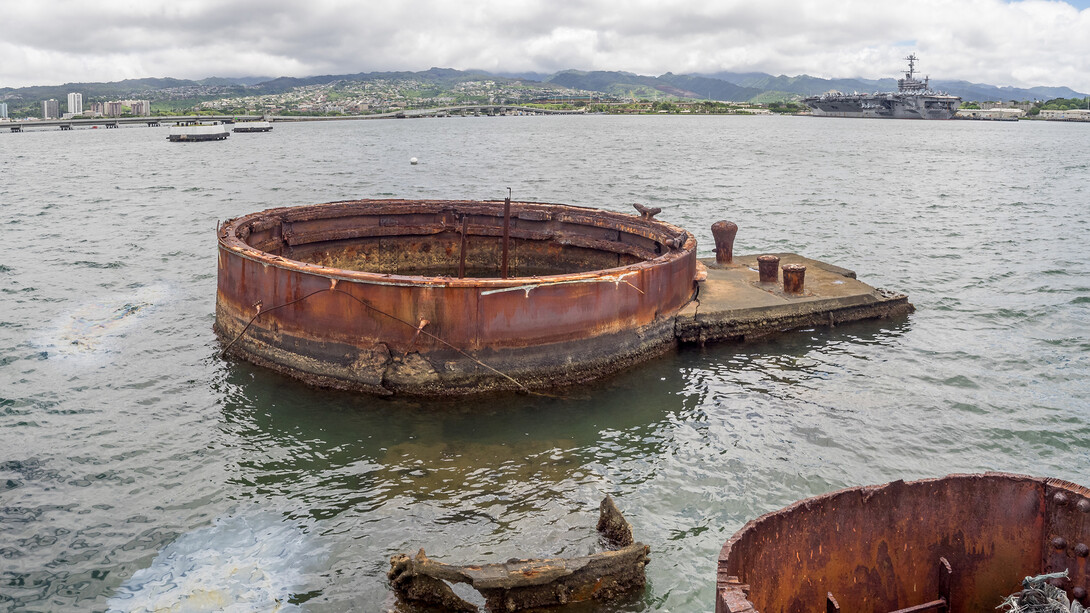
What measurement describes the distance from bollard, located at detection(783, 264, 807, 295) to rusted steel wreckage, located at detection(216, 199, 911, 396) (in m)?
0.04

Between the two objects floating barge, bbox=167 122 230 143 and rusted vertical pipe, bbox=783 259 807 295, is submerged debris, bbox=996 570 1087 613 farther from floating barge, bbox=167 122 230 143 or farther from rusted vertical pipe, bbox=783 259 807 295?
floating barge, bbox=167 122 230 143

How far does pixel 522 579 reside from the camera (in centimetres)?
692

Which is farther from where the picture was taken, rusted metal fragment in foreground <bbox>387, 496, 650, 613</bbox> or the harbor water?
the harbor water

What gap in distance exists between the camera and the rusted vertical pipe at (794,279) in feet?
52.8

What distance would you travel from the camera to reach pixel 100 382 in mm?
13383

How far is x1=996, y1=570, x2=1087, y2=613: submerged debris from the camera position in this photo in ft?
17.5

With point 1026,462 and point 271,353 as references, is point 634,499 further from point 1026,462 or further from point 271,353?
point 271,353

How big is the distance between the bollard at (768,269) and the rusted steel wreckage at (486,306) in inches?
1.8

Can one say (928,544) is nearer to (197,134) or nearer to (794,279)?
(794,279)

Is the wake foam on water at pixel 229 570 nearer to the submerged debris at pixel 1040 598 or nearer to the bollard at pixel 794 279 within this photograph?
the submerged debris at pixel 1040 598

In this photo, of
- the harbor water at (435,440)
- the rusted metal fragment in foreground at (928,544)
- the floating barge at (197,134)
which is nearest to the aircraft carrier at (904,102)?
the floating barge at (197,134)

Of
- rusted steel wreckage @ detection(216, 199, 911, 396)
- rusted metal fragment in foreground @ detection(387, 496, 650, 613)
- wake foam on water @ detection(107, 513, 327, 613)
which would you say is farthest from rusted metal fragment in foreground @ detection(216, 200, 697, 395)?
rusted metal fragment in foreground @ detection(387, 496, 650, 613)

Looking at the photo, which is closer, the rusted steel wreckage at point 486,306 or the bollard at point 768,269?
the rusted steel wreckage at point 486,306

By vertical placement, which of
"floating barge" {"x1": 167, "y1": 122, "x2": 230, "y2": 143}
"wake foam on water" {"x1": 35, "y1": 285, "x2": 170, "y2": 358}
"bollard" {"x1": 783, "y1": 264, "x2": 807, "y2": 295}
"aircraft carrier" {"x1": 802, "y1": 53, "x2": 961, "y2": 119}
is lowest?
"wake foam on water" {"x1": 35, "y1": 285, "x2": 170, "y2": 358}
